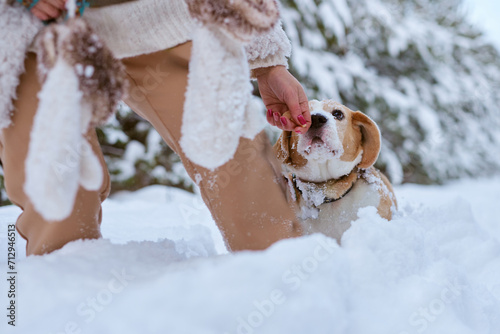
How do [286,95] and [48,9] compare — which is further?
[286,95]

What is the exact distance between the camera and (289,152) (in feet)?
3.94

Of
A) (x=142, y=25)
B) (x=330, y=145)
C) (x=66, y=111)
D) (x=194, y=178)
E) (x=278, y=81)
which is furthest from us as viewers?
(x=330, y=145)

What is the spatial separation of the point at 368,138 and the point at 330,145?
0.46ft

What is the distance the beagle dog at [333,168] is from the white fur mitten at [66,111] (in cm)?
64

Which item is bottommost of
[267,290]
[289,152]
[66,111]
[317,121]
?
[289,152]

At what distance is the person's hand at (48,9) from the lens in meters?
0.63

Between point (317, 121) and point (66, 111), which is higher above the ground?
point (66, 111)

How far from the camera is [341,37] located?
11.4ft

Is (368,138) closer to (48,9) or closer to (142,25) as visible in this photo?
(142,25)

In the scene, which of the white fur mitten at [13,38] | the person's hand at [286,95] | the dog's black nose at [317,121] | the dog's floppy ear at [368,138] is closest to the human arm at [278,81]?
the person's hand at [286,95]

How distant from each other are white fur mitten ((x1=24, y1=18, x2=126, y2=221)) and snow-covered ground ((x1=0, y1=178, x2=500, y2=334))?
0.14 meters

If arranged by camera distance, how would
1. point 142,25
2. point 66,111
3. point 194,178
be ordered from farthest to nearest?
1. point 194,178
2. point 142,25
3. point 66,111

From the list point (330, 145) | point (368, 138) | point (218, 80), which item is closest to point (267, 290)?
point (218, 80)

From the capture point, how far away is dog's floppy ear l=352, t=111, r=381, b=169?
1170 millimetres
